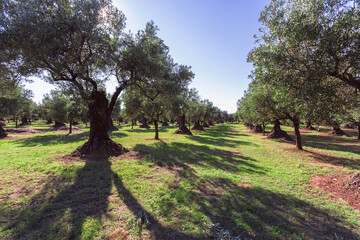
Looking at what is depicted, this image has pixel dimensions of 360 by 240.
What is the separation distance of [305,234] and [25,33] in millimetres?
17684

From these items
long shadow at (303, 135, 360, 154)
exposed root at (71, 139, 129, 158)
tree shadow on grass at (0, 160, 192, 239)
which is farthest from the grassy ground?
long shadow at (303, 135, 360, 154)

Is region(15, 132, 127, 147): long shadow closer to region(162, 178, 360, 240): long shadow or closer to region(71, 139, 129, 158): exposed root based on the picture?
region(71, 139, 129, 158): exposed root

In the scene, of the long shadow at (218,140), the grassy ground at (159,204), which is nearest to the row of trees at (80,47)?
the grassy ground at (159,204)

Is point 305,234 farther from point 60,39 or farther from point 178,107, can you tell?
point 178,107

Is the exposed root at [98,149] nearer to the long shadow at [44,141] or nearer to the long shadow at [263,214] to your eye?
the long shadow at [263,214]

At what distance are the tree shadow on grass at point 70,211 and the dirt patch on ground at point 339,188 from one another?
8959 millimetres

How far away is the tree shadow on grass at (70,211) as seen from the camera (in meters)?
4.40

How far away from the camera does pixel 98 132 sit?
13.5 m

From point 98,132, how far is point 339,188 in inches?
730

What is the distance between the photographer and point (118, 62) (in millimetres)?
12492

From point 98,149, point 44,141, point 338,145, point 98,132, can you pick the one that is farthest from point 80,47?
point 338,145

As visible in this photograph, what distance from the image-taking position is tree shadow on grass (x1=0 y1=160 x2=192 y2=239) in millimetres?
4402

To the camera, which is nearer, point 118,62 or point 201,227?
point 201,227

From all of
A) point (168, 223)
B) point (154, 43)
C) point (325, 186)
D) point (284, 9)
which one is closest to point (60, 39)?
point (154, 43)
